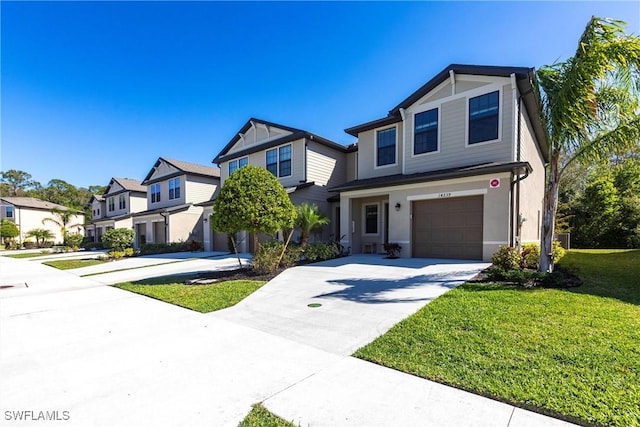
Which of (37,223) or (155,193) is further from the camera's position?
(37,223)

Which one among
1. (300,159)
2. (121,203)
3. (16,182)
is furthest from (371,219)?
(16,182)

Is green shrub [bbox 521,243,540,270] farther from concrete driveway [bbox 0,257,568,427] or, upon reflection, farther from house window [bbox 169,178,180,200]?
house window [bbox 169,178,180,200]

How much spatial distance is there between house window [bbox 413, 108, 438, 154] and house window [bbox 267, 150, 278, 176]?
343 inches

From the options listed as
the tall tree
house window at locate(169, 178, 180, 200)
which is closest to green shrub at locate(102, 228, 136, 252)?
house window at locate(169, 178, 180, 200)

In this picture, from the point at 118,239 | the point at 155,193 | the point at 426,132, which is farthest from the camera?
the point at 155,193

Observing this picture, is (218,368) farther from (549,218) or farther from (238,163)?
(238,163)

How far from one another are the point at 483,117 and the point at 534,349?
1012 centimetres

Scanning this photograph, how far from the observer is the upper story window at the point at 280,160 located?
1759 cm

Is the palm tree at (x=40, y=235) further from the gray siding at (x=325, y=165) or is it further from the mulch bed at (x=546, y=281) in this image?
the mulch bed at (x=546, y=281)

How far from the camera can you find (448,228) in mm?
11398

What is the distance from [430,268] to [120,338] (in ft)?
27.0

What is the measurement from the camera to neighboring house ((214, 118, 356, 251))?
653 inches

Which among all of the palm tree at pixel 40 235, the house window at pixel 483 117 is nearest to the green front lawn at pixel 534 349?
the house window at pixel 483 117

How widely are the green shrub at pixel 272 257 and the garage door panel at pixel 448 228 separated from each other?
5.08 meters
